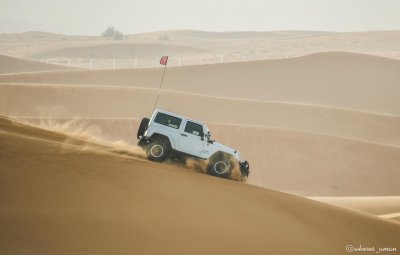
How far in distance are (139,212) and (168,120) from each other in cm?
399

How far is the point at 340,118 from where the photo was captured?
32.2 m

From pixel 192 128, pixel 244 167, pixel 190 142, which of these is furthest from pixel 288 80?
pixel 190 142

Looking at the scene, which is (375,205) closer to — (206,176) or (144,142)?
(206,176)

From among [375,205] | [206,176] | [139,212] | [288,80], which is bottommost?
[139,212]

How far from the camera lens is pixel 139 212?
27.2 feet

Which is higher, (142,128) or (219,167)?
(142,128)

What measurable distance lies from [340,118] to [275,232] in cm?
2445

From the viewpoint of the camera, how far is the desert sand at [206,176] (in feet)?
25.6

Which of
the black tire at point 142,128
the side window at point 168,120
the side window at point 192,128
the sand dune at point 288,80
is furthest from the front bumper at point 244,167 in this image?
the sand dune at point 288,80

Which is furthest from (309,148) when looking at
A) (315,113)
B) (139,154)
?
(139,154)

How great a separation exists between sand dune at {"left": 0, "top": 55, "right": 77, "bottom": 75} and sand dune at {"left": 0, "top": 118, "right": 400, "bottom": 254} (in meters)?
41.0

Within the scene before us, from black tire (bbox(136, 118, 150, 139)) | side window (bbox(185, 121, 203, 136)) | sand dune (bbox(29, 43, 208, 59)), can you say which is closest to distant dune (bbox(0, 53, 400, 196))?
black tire (bbox(136, 118, 150, 139))

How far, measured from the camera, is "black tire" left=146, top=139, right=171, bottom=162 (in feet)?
38.6

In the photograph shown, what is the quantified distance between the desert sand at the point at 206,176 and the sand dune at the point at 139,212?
27mm
